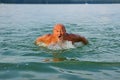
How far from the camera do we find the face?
1076 centimetres

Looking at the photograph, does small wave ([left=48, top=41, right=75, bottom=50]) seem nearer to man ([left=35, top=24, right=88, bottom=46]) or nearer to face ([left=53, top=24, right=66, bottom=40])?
man ([left=35, top=24, right=88, bottom=46])

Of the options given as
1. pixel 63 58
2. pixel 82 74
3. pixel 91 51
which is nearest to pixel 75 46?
pixel 91 51

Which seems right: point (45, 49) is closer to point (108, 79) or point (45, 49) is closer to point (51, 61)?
point (51, 61)

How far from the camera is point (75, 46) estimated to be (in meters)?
12.0

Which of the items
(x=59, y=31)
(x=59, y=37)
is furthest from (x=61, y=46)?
(x=59, y=31)

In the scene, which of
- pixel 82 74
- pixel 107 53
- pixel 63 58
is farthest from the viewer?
pixel 107 53

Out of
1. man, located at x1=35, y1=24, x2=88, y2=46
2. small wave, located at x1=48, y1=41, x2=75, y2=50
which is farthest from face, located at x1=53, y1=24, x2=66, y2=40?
small wave, located at x1=48, y1=41, x2=75, y2=50

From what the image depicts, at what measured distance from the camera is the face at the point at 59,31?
10758 mm

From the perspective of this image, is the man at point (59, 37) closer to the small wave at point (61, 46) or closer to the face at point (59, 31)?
the face at point (59, 31)

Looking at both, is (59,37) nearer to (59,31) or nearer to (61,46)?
(59,31)

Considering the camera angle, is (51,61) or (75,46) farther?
(75,46)

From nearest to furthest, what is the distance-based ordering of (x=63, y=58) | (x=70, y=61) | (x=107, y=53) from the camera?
1. (x=70, y=61)
2. (x=63, y=58)
3. (x=107, y=53)

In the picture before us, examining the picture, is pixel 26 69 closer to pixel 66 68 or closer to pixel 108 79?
pixel 66 68

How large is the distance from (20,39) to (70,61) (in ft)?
15.7
